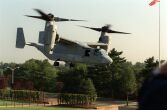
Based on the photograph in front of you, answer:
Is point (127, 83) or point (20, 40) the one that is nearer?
point (20, 40)

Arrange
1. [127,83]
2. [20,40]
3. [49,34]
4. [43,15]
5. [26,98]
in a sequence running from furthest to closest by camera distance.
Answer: [127,83]
[26,98]
[20,40]
[43,15]
[49,34]

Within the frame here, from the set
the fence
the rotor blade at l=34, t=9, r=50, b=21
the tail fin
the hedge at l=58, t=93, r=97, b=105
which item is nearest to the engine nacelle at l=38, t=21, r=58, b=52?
the rotor blade at l=34, t=9, r=50, b=21

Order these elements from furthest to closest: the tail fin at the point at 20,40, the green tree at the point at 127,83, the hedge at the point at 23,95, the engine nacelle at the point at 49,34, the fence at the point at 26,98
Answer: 1. the green tree at the point at 127,83
2. the hedge at the point at 23,95
3. the fence at the point at 26,98
4. the tail fin at the point at 20,40
5. the engine nacelle at the point at 49,34

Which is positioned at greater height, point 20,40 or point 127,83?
point 20,40

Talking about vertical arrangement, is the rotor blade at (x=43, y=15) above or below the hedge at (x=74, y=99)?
above

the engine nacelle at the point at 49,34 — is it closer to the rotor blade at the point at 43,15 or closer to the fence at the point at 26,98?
the rotor blade at the point at 43,15

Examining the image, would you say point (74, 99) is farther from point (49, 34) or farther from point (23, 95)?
point (49, 34)

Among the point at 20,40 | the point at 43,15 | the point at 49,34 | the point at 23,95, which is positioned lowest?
the point at 23,95

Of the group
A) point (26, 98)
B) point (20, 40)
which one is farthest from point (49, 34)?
point (26, 98)

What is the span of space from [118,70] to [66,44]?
1222 inches

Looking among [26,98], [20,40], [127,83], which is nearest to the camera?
[20,40]

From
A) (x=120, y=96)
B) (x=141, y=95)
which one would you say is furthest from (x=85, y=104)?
(x=141, y=95)

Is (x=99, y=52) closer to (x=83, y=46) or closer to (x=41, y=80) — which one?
(x=83, y=46)

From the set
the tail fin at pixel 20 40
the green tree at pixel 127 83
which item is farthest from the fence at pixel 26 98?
the green tree at pixel 127 83
